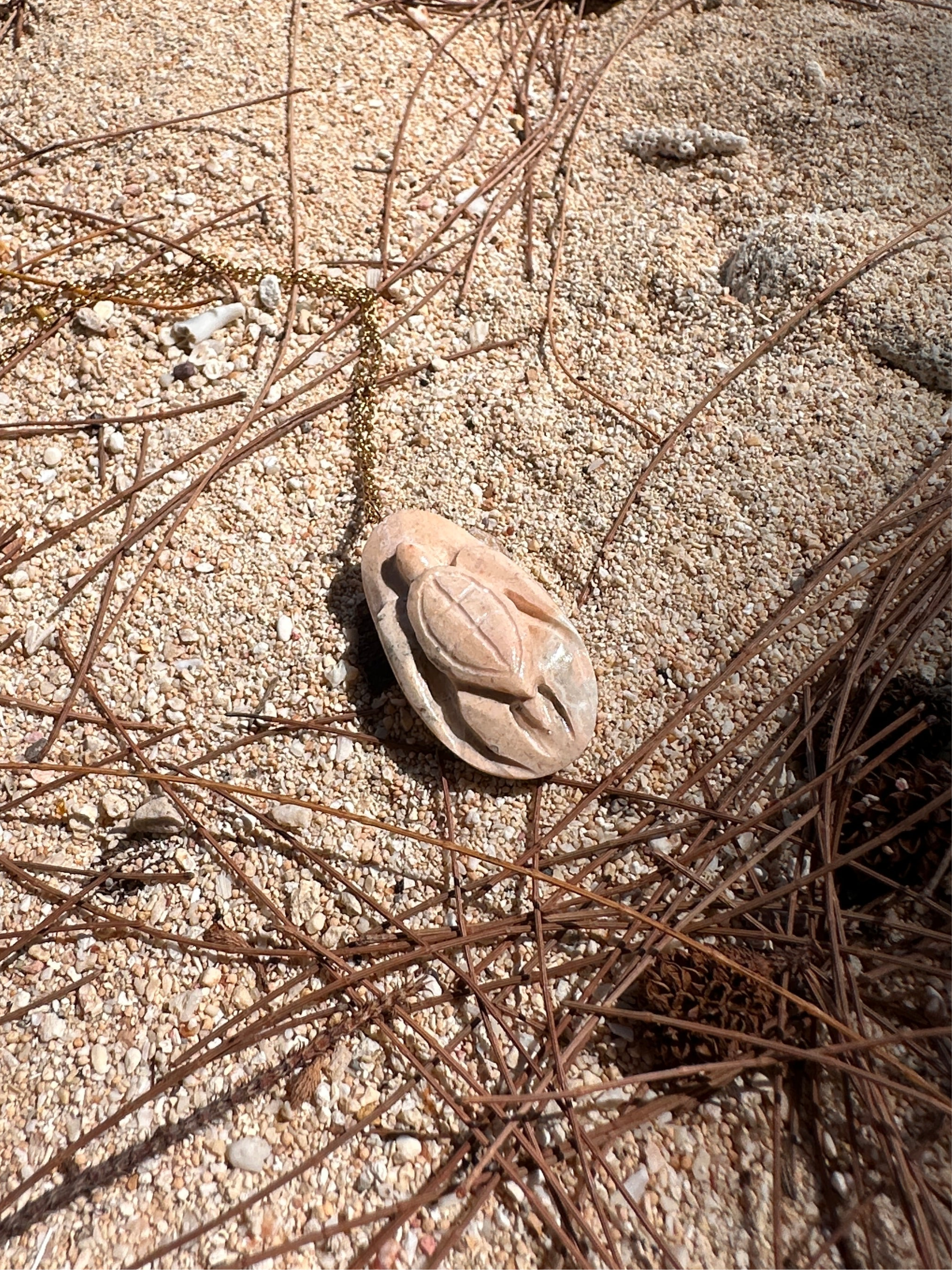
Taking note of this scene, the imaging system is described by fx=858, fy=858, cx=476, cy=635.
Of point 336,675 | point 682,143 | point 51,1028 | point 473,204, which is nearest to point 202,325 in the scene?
point 473,204

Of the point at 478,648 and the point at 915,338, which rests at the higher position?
the point at 915,338

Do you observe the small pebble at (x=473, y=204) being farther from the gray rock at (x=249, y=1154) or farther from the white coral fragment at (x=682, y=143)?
the gray rock at (x=249, y=1154)

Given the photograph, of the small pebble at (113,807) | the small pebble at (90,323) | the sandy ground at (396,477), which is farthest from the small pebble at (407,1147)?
the small pebble at (90,323)

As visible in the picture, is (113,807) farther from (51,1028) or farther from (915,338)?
(915,338)

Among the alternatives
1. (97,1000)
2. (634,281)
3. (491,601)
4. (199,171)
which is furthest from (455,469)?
(97,1000)

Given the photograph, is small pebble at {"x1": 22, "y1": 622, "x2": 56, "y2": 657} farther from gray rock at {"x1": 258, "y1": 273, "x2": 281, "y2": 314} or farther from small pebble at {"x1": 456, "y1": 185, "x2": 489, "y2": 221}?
small pebble at {"x1": 456, "y1": 185, "x2": 489, "y2": 221}

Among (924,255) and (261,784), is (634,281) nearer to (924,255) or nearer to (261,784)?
(924,255)

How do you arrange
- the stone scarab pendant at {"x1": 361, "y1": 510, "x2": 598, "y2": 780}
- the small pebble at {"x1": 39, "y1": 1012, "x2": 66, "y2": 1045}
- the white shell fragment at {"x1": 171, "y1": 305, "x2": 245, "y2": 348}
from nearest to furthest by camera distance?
the small pebble at {"x1": 39, "y1": 1012, "x2": 66, "y2": 1045}, the stone scarab pendant at {"x1": 361, "y1": 510, "x2": 598, "y2": 780}, the white shell fragment at {"x1": 171, "y1": 305, "x2": 245, "y2": 348}

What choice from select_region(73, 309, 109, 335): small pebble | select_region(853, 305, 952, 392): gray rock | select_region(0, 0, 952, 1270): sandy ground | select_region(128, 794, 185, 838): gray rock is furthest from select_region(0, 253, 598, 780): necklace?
select_region(853, 305, 952, 392): gray rock
